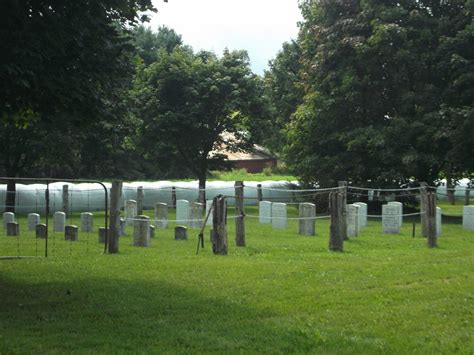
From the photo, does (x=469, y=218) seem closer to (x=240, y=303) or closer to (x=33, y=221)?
(x=33, y=221)

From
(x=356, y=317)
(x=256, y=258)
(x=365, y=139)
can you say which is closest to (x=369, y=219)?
(x=365, y=139)

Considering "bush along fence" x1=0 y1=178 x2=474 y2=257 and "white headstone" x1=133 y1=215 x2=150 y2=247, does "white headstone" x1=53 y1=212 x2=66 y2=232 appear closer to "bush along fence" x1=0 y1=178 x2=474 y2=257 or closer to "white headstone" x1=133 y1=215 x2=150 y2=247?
"bush along fence" x1=0 y1=178 x2=474 y2=257

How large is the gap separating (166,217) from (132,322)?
1765 cm

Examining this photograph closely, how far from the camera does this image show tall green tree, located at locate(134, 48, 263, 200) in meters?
37.2

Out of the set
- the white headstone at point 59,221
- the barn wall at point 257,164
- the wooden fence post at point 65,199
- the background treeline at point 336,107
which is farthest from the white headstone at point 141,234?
the barn wall at point 257,164

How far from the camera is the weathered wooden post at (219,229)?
47.7 feet

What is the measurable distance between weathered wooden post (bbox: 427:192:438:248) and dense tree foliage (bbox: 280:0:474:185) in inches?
433

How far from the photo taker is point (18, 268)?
11688 millimetres

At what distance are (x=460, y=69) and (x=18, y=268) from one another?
23178mm

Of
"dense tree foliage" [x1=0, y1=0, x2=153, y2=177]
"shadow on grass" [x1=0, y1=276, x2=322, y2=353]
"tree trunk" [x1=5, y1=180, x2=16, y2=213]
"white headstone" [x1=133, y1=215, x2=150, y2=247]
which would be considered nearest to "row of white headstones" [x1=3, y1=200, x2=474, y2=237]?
"white headstone" [x1=133, y1=215, x2=150, y2=247]

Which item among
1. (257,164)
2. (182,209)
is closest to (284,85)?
(257,164)

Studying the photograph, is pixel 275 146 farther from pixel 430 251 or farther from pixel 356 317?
pixel 356 317

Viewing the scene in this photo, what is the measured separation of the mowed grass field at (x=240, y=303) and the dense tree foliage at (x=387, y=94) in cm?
1566

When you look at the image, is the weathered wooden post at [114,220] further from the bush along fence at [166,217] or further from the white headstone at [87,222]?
the white headstone at [87,222]
